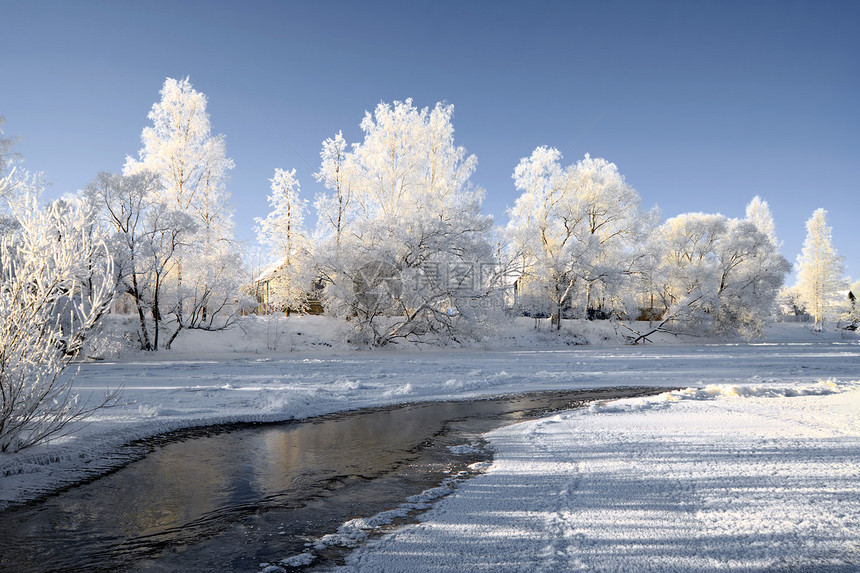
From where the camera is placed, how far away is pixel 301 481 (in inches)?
231

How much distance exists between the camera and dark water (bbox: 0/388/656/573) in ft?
13.1

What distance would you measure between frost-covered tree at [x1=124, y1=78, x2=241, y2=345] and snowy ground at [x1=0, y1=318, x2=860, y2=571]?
1089 cm

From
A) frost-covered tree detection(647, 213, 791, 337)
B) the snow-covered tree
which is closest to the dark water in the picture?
the snow-covered tree

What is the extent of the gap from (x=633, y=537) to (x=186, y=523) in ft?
12.2

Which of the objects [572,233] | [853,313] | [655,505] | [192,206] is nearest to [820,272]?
[853,313]

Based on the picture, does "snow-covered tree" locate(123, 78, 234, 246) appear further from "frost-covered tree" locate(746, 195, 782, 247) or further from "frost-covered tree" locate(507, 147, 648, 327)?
"frost-covered tree" locate(746, 195, 782, 247)

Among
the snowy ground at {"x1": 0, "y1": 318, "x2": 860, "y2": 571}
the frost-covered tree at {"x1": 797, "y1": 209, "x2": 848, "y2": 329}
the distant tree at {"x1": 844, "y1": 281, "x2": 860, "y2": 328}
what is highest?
the frost-covered tree at {"x1": 797, "y1": 209, "x2": 848, "y2": 329}

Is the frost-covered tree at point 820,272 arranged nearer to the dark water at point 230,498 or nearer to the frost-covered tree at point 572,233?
the frost-covered tree at point 572,233

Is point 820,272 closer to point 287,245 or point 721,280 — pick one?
point 721,280

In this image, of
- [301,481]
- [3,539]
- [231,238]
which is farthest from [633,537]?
[231,238]

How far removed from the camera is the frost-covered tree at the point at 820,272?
52.4m

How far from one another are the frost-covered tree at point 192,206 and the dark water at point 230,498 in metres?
18.0

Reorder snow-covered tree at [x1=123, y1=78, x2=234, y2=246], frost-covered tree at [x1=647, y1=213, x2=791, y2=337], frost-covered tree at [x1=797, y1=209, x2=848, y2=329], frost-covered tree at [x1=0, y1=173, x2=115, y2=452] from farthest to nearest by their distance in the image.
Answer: frost-covered tree at [x1=797, y1=209, x2=848, y2=329] → frost-covered tree at [x1=647, y1=213, x2=791, y2=337] → snow-covered tree at [x1=123, y1=78, x2=234, y2=246] → frost-covered tree at [x1=0, y1=173, x2=115, y2=452]

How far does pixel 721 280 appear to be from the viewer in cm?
3669
